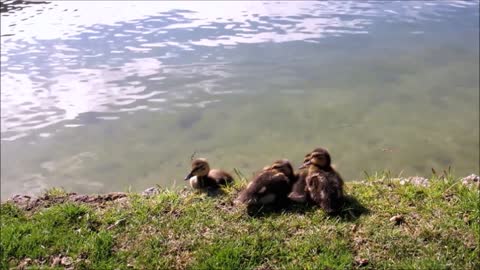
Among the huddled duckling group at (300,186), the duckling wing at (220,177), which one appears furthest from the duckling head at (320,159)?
the duckling wing at (220,177)

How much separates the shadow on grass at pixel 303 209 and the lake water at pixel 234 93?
84.3 inches

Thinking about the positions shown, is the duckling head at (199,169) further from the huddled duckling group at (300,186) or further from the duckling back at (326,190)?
the duckling back at (326,190)

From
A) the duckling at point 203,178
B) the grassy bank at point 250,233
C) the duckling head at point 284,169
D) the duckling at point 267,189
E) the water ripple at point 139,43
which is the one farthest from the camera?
the water ripple at point 139,43

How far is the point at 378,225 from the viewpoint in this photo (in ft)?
17.2

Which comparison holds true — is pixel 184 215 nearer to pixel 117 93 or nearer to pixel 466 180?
pixel 466 180

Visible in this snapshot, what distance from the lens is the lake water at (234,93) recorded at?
8875 millimetres

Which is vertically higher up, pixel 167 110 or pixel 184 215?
pixel 184 215

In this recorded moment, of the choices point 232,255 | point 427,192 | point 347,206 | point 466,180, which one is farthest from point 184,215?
point 466,180

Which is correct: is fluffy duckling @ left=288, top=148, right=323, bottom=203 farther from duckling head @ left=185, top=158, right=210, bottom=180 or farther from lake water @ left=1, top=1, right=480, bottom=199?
lake water @ left=1, top=1, right=480, bottom=199

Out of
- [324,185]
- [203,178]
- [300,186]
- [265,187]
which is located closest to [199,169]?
[203,178]

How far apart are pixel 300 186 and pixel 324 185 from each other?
1.27ft

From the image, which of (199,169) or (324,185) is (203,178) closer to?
(199,169)

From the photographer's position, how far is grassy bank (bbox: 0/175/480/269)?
4805 mm

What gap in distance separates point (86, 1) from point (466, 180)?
1777 centimetres
